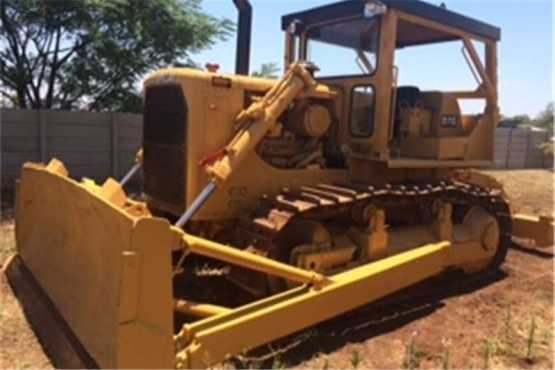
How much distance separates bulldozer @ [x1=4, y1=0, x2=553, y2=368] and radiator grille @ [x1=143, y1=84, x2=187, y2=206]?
2 cm

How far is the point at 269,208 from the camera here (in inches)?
163

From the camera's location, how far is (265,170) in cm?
441

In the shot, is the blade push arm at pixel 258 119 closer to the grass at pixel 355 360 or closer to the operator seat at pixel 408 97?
the operator seat at pixel 408 97

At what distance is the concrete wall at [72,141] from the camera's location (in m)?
10.2

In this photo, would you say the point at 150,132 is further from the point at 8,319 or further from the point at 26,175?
the point at 8,319

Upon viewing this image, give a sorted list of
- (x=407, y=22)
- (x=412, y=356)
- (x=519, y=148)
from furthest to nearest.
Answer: (x=519, y=148) → (x=407, y=22) → (x=412, y=356)

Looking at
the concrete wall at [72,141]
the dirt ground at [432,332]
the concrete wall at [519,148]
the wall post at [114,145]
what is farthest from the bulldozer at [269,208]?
the concrete wall at [519,148]

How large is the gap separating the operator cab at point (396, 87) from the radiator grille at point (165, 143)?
1.57m

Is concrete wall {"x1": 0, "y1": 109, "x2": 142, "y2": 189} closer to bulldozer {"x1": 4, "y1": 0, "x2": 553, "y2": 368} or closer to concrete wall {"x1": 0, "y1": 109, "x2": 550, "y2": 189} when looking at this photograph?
concrete wall {"x1": 0, "y1": 109, "x2": 550, "y2": 189}

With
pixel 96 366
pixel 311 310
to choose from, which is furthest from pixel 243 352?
pixel 96 366

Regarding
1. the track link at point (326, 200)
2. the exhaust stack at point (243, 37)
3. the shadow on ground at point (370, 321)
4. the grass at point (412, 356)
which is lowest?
the grass at point (412, 356)

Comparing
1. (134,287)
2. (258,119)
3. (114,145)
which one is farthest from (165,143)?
(114,145)

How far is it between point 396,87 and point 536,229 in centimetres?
321

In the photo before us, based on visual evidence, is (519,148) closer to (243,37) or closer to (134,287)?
(243,37)
